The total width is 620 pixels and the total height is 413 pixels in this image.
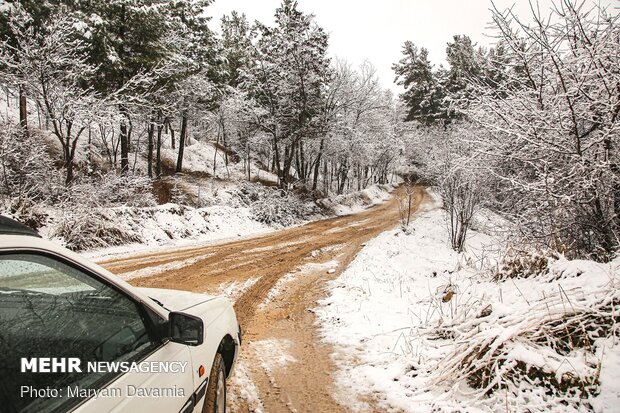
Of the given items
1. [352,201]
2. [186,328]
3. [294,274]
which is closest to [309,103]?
[352,201]

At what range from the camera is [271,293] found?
24.6 feet

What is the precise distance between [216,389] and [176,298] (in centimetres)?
79

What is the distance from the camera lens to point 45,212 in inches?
457

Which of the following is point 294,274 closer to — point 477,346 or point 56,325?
point 477,346

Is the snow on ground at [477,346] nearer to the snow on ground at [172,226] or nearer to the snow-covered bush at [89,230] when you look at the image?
the snow on ground at [172,226]

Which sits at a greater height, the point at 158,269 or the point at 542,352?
the point at 542,352

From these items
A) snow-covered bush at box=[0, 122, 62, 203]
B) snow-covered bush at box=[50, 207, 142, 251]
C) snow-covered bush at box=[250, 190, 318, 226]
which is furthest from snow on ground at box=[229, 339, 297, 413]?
snow-covered bush at box=[250, 190, 318, 226]

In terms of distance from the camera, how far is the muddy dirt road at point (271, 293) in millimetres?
3752

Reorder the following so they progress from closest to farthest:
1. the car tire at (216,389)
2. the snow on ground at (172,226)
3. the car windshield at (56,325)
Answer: the car windshield at (56,325) → the car tire at (216,389) → the snow on ground at (172,226)

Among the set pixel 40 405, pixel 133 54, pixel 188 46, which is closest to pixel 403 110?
pixel 188 46

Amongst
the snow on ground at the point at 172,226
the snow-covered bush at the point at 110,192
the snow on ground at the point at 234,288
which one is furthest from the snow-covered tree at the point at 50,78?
the snow on ground at the point at 234,288

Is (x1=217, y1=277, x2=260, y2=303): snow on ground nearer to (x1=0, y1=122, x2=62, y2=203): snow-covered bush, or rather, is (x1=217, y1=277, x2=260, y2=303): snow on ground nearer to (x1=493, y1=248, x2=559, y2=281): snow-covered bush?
(x1=493, y1=248, x2=559, y2=281): snow-covered bush

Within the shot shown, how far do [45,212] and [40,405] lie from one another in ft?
43.0

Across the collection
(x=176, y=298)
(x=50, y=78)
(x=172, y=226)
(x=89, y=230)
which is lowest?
(x=172, y=226)
